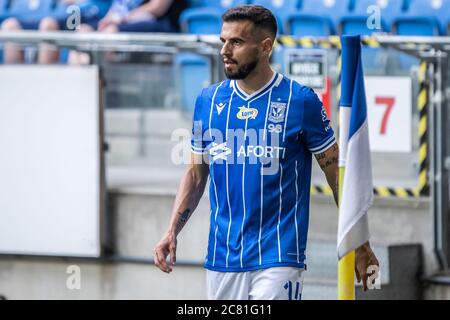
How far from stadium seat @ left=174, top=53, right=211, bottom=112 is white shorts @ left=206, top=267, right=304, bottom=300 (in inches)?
164

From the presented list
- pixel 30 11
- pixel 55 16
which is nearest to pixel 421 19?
pixel 55 16

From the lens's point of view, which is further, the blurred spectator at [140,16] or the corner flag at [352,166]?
the blurred spectator at [140,16]

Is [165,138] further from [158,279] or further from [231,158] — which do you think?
[231,158]

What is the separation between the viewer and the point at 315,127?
5652 millimetres

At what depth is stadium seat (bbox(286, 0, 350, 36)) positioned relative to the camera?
11.8 m

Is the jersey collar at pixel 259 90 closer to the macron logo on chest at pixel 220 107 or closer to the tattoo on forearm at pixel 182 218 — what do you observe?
the macron logo on chest at pixel 220 107

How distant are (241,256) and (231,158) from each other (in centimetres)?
45

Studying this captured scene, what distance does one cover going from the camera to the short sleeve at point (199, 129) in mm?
5797

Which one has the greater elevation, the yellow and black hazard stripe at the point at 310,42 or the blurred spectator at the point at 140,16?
the blurred spectator at the point at 140,16

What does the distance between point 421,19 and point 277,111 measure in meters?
5.85

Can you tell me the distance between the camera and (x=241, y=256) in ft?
18.5

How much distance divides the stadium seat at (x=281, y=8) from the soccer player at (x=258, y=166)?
6364 mm

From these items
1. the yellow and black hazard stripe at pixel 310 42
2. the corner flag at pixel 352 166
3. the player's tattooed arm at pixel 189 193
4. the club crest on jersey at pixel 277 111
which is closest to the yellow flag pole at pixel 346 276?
the corner flag at pixel 352 166
